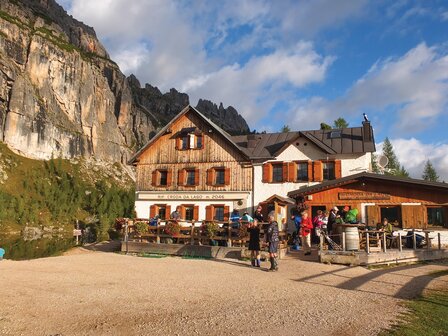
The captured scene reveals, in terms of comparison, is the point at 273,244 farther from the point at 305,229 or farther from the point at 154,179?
the point at 154,179

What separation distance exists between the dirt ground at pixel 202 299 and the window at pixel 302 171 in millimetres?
12398

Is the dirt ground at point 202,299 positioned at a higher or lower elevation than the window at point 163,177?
lower

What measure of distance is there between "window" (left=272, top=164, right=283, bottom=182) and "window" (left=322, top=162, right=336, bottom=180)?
110 inches

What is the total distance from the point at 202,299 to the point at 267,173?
18.4 meters

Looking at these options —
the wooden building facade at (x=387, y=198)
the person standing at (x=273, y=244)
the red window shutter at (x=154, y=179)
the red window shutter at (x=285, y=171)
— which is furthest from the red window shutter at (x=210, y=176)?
the person standing at (x=273, y=244)

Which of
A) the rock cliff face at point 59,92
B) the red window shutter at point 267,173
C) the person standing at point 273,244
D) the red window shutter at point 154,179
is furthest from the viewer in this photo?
the rock cliff face at point 59,92

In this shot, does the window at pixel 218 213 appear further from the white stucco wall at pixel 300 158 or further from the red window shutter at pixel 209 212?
the white stucco wall at pixel 300 158

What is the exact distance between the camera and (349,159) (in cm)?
2506

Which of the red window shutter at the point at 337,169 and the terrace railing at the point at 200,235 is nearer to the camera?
the terrace railing at the point at 200,235

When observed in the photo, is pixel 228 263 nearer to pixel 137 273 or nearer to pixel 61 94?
pixel 137 273

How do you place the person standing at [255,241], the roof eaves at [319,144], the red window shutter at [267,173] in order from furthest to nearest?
the red window shutter at [267,173]
the roof eaves at [319,144]
the person standing at [255,241]

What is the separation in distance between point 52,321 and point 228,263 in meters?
9.20

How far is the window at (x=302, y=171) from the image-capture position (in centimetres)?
2570

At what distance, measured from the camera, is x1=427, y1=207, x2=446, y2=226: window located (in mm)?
21041
